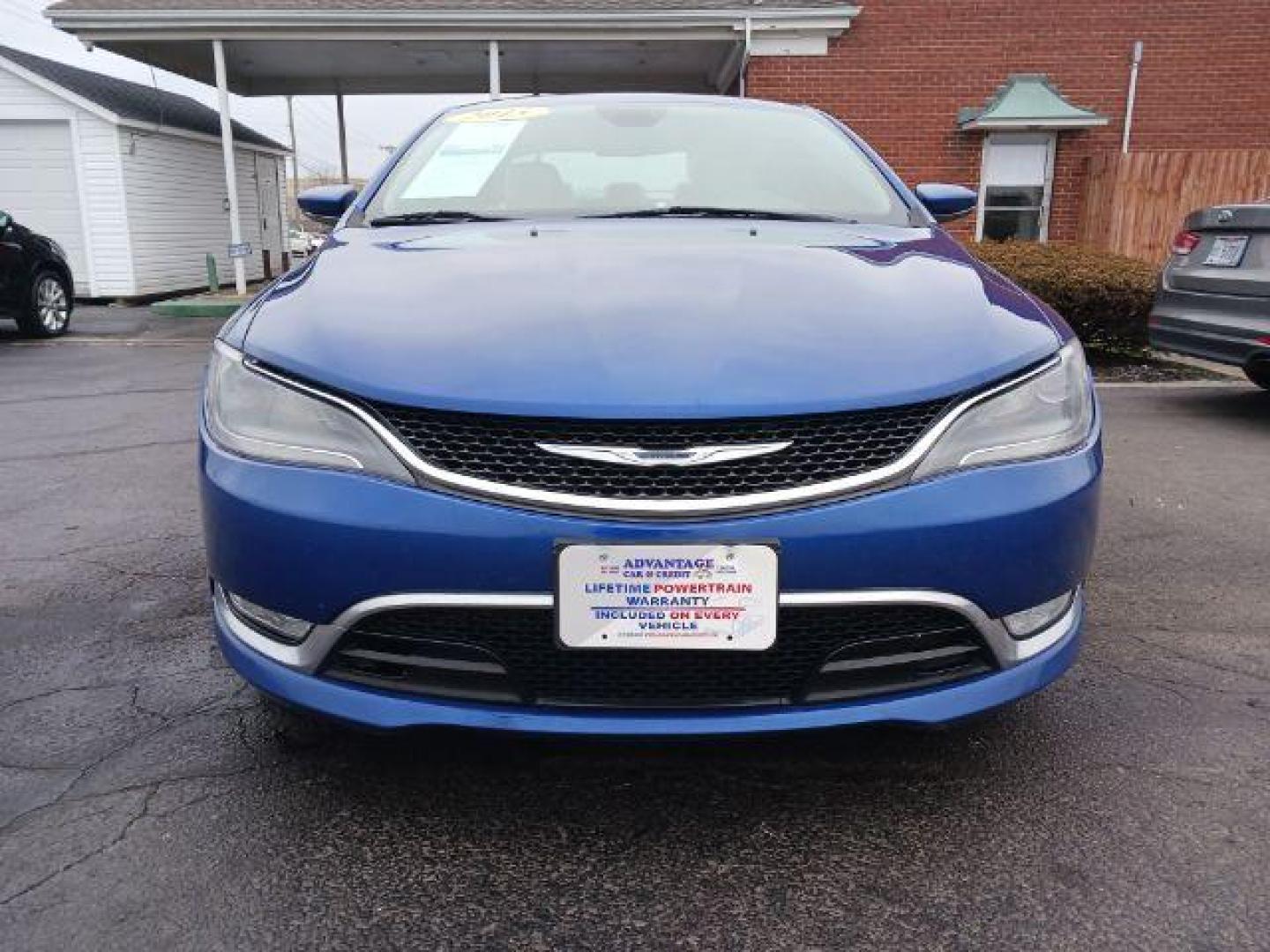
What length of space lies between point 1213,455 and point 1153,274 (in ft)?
10.2

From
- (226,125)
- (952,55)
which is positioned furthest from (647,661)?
(226,125)

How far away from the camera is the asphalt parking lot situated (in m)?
1.66

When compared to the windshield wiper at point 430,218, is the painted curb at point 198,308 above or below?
below

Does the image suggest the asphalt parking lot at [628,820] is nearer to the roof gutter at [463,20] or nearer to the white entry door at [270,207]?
the roof gutter at [463,20]

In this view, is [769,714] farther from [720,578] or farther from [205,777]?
[205,777]

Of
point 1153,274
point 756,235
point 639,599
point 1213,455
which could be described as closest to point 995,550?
point 639,599

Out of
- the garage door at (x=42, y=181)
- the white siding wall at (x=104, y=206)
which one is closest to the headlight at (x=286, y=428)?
the white siding wall at (x=104, y=206)

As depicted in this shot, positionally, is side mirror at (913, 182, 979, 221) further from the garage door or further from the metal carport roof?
the garage door

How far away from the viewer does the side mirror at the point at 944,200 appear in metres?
3.31

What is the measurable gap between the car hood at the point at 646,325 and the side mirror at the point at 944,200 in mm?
970

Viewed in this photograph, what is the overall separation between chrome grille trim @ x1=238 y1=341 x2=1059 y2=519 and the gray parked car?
15.0 feet

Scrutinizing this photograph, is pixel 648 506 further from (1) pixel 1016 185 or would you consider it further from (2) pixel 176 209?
(2) pixel 176 209

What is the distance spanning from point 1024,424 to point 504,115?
2136 mm

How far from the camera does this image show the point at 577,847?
186cm
